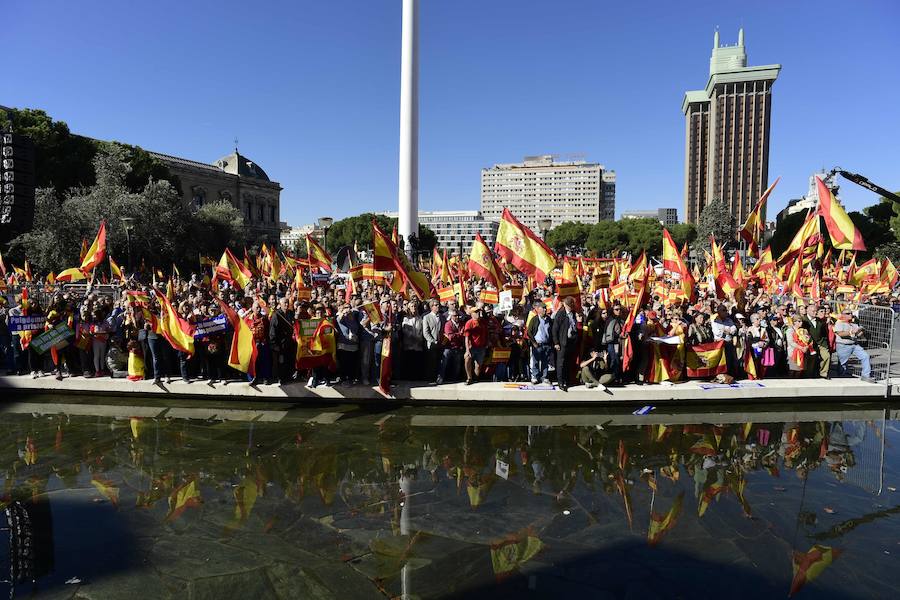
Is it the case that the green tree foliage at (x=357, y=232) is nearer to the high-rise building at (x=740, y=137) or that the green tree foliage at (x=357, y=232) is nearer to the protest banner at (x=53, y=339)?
the high-rise building at (x=740, y=137)

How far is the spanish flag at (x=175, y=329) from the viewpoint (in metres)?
9.48

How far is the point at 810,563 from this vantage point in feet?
15.0

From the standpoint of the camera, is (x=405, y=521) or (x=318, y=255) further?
(x=318, y=255)

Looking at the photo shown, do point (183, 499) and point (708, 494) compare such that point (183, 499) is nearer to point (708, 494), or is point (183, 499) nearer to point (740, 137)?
point (708, 494)

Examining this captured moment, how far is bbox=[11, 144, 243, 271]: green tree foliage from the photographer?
30.4 meters

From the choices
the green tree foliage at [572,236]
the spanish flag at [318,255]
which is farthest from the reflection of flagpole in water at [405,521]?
the green tree foliage at [572,236]

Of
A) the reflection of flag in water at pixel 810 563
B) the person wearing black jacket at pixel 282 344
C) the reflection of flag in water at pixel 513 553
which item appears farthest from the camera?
the person wearing black jacket at pixel 282 344

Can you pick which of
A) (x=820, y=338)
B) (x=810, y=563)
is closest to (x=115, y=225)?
(x=820, y=338)

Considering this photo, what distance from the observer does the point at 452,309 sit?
10.1 meters

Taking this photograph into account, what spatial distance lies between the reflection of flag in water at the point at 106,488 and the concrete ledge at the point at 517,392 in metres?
3.44

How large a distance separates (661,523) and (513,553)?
4.79 feet

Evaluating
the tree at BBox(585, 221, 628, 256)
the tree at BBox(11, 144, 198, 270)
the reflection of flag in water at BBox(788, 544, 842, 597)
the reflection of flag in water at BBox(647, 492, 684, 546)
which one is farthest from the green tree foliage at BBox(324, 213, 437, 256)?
the reflection of flag in water at BBox(788, 544, 842, 597)

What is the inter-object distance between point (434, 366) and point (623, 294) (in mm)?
4414

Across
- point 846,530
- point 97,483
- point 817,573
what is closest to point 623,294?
point 846,530
